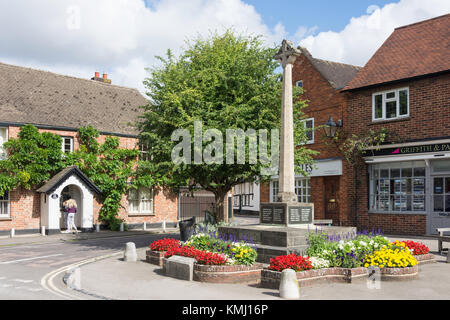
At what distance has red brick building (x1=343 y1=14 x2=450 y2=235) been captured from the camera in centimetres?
1947

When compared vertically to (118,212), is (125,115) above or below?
above

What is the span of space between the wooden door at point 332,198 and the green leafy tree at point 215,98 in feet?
23.3

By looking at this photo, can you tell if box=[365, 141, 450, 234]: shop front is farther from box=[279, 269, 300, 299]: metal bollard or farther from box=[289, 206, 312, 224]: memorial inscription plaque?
box=[279, 269, 300, 299]: metal bollard

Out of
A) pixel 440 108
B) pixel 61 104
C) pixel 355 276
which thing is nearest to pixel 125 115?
pixel 61 104

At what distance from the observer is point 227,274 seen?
10.5 meters

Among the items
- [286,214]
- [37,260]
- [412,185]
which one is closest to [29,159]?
[37,260]

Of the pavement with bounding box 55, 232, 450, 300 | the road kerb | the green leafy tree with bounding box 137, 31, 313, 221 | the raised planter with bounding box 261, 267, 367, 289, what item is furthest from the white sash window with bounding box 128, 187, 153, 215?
the raised planter with bounding box 261, 267, 367, 289

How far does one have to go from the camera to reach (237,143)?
15.8 metres

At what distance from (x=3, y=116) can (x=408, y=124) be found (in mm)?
19316

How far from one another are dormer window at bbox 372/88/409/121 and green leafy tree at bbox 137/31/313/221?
5644 mm

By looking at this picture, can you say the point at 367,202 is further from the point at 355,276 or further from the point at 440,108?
the point at 355,276

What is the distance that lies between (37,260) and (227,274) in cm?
716

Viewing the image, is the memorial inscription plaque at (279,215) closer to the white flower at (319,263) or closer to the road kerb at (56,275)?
the white flower at (319,263)

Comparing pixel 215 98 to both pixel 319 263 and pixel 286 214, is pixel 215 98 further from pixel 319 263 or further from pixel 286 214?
pixel 319 263
